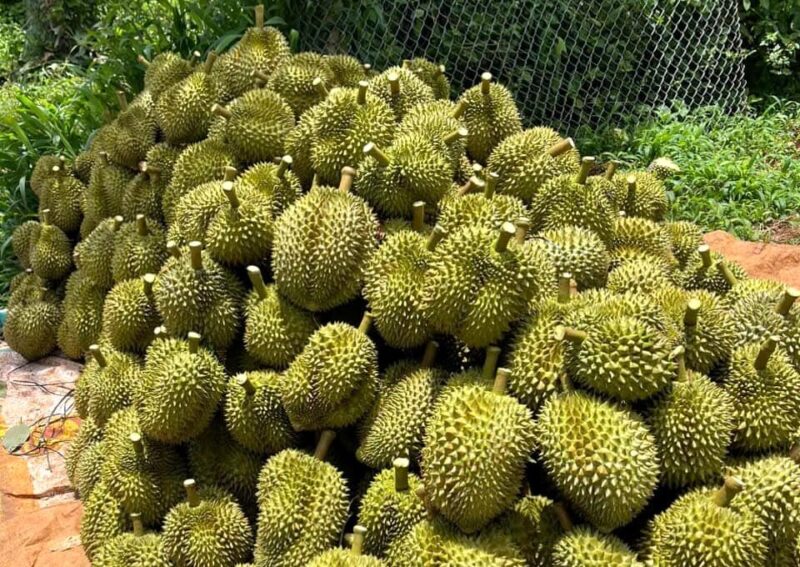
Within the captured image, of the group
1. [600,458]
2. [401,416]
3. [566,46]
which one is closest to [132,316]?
[401,416]

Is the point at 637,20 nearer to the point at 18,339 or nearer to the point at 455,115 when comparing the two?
the point at 455,115

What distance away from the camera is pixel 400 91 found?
3199mm

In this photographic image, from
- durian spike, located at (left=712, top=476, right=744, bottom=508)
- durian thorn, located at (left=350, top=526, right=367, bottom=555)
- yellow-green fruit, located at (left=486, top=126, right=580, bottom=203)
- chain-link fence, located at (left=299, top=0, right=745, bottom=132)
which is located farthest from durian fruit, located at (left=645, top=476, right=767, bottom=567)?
chain-link fence, located at (left=299, top=0, right=745, bottom=132)

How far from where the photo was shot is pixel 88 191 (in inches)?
159

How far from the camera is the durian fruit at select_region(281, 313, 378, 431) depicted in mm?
2316

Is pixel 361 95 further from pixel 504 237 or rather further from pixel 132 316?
pixel 132 316

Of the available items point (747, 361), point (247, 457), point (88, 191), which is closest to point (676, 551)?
point (747, 361)

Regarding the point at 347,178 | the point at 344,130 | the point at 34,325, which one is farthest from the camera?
the point at 34,325

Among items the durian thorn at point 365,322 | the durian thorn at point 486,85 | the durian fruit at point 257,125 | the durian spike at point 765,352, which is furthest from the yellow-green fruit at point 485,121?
the durian spike at point 765,352

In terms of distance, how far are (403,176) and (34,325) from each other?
2845 mm

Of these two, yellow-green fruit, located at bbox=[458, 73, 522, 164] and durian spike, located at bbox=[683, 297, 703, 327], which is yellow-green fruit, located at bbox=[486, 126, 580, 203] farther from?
durian spike, located at bbox=[683, 297, 703, 327]

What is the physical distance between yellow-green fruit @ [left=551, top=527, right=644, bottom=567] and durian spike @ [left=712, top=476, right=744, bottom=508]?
274 mm

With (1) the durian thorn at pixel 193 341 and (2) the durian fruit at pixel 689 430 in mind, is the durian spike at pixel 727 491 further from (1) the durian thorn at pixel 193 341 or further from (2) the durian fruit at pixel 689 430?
(1) the durian thorn at pixel 193 341

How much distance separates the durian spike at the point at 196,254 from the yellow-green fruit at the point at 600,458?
140 cm
